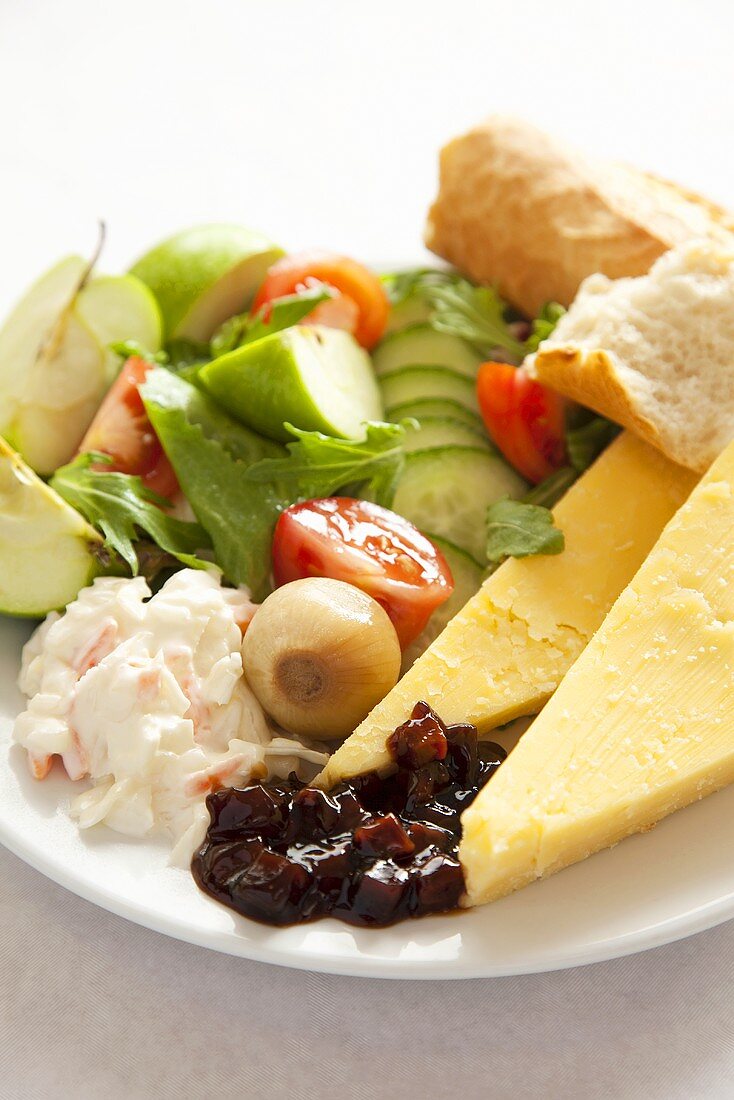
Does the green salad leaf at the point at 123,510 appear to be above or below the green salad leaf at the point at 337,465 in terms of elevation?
below

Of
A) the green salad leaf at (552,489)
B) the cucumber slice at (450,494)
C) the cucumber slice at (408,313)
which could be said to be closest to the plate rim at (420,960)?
the cucumber slice at (450,494)

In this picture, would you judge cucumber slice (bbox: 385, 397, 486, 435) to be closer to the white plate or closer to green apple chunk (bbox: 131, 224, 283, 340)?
green apple chunk (bbox: 131, 224, 283, 340)

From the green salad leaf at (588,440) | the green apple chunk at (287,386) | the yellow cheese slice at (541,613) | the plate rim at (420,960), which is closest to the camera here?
→ the plate rim at (420,960)

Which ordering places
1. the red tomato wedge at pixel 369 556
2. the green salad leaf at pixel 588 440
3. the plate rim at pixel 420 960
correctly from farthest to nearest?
the green salad leaf at pixel 588 440 → the red tomato wedge at pixel 369 556 → the plate rim at pixel 420 960

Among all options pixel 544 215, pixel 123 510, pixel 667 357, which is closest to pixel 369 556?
pixel 123 510

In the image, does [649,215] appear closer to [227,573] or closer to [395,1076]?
[227,573]

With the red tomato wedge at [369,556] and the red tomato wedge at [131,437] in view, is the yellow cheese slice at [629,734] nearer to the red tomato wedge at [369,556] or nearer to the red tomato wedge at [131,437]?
the red tomato wedge at [369,556]

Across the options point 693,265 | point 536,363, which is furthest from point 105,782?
point 693,265

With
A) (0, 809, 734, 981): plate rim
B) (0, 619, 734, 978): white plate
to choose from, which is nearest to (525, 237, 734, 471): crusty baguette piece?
(0, 619, 734, 978): white plate
